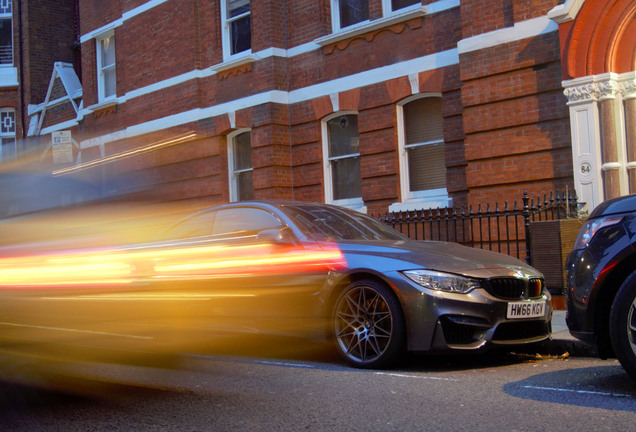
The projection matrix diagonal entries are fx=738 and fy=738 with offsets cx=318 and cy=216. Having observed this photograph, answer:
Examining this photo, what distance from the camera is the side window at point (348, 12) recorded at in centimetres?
1460

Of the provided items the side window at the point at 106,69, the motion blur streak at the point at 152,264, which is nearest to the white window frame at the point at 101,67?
the side window at the point at 106,69

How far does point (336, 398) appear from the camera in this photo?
16.6 feet

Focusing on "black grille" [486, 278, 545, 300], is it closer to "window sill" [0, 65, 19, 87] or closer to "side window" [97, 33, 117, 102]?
"side window" [97, 33, 117, 102]

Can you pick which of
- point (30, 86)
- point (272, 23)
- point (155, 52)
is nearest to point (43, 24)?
point (30, 86)

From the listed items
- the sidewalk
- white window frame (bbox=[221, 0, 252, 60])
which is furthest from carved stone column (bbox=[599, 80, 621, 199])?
white window frame (bbox=[221, 0, 252, 60])

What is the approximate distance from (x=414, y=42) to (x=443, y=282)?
829 centimetres

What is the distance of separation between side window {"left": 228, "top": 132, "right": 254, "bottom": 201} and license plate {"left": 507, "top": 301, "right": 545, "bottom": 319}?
10879 mm

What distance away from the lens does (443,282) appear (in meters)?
5.94

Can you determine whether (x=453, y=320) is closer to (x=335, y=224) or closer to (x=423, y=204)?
(x=335, y=224)

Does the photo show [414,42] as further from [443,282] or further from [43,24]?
[43,24]

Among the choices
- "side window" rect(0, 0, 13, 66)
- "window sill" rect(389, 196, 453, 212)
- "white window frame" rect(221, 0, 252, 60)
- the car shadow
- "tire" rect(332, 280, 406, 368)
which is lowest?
the car shadow

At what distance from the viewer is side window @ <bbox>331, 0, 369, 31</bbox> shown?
14.6 metres

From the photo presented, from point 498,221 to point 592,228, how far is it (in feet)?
18.7

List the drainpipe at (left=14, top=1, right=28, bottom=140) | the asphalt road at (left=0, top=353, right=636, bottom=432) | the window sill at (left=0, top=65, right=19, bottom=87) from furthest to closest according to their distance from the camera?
the window sill at (left=0, top=65, right=19, bottom=87) → the drainpipe at (left=14, top=1, right=28, bottom=140) → the asphalt road at (left=0, top=353, right=636, bottom=432)
